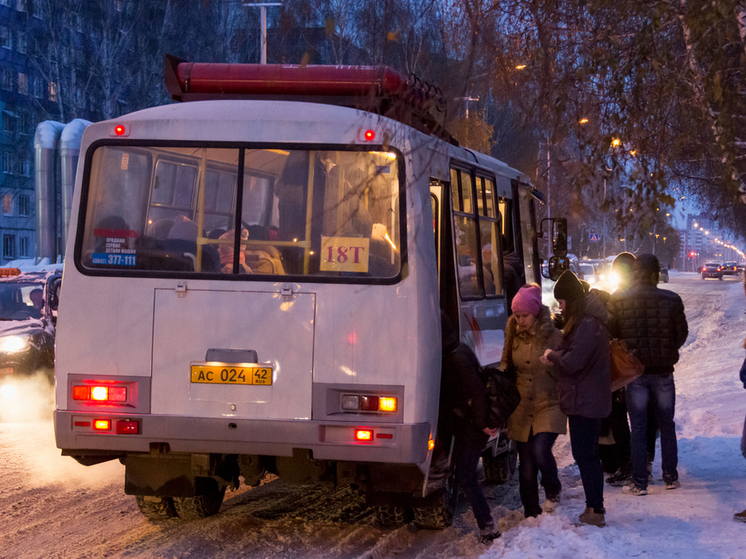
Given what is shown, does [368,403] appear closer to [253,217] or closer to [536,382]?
[253,217]

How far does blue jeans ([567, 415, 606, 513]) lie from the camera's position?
6.64 m

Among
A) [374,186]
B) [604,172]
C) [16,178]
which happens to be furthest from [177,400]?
[16,178]

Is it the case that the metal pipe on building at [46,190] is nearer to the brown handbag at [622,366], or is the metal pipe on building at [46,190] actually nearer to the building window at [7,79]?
the brown handbag at [622,366]

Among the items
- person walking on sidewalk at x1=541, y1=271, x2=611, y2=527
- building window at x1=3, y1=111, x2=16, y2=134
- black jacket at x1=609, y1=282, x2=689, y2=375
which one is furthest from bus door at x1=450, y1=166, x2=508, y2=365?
building window at x1=3, y1=111, x2=16, y2=134

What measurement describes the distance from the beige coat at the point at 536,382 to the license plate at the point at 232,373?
1952 millimetres

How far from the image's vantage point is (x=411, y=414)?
571 centimetres

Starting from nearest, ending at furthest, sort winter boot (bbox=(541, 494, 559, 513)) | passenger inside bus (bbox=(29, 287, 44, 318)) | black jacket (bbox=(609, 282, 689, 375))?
winter boot (bbox=(541, 494, 559, 513)) → black jacket (bbox=(609, 282, 689, 375)) → passenger inside bus (bbox=(29, 287, 44, 318))

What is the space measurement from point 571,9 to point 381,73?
1.47 meters

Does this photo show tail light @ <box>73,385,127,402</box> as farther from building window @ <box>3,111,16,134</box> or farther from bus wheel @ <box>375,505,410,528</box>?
building window @ <box>3,111,16,134</box>

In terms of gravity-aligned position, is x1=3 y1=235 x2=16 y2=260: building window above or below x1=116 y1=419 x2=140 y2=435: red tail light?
above

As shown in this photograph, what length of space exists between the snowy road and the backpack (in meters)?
0.76

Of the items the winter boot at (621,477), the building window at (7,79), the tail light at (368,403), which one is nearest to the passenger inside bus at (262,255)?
the tail light at (368,403)

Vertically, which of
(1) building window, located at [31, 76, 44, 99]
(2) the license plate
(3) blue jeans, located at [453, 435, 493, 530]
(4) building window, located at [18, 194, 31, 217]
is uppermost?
(1) building window, located at [31, 76, 44, 99]

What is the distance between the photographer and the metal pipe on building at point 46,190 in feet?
63.3
